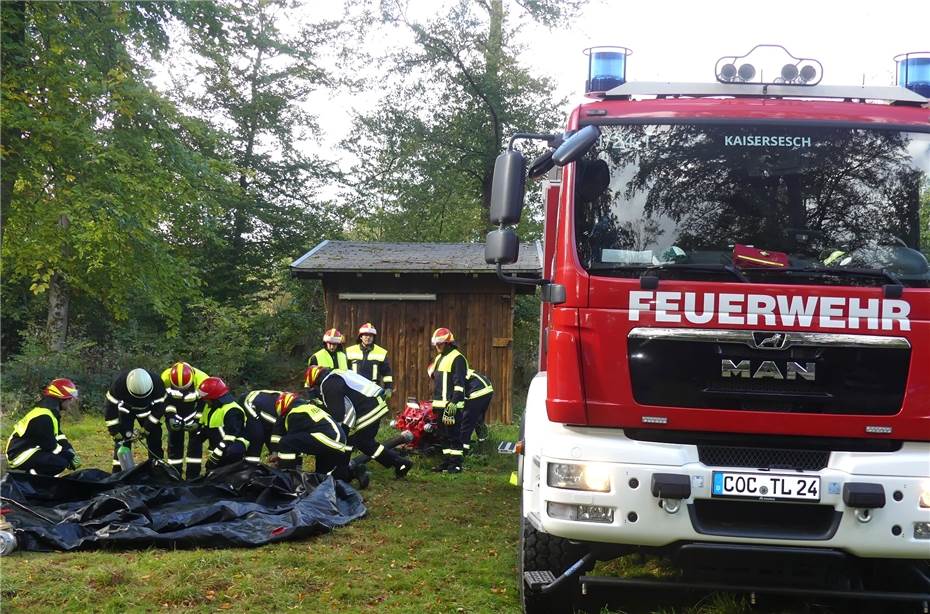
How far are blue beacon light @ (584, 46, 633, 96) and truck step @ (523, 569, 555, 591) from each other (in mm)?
2873

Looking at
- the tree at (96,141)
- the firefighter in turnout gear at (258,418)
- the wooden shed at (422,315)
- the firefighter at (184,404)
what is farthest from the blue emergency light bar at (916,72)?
the wooden shed at (422,315)

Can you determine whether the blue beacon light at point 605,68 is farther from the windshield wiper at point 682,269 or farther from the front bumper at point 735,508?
the front bumper at point 735,508

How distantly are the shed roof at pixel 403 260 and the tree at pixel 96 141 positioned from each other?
2.62m

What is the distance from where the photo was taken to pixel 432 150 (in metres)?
26.5

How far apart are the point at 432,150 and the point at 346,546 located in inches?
824

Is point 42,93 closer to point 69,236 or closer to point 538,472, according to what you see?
point 69,236

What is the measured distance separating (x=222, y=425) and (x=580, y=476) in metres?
5.42

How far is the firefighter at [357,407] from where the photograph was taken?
30.2 ft

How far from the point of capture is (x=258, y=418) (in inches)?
353

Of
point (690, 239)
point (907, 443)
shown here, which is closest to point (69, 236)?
point (690, 239)

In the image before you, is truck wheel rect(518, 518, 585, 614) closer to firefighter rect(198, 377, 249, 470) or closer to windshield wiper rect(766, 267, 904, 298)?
windshield wiper rect(766, 267, 904, 298)

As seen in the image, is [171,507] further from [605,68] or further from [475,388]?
[605,68]

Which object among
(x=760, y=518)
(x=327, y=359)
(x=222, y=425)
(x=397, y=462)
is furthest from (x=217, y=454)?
(x=760, y=518)

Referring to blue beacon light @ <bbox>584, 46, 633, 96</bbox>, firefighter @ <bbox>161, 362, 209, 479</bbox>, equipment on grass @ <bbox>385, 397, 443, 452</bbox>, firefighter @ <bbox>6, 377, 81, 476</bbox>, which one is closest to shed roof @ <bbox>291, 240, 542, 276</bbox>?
equipment on grass @ <bbox>385, 397, 443, 452</bbox>
